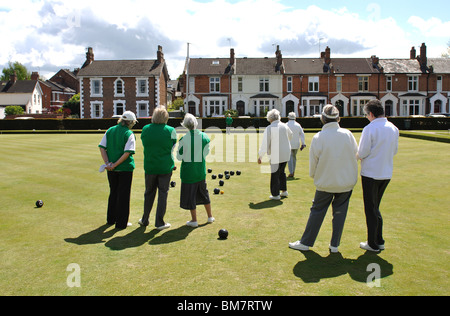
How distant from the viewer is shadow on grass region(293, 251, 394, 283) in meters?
4.95

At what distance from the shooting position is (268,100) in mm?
57500

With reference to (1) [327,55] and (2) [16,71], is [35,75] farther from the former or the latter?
(1) [327,55]

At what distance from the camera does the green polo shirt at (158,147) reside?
22.7 feet

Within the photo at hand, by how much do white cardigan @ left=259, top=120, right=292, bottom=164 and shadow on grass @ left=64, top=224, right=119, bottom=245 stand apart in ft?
12.7

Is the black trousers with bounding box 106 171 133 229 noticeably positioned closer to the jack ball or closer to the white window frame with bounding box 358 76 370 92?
the jack ball

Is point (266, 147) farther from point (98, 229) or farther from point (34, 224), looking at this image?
point (34, 224)

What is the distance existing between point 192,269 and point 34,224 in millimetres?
3672

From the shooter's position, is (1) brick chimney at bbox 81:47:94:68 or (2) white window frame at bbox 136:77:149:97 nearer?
(2) white window frame at bbox 136:77:149:97

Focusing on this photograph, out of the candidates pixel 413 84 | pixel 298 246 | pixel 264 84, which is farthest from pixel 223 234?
pixel 413 84

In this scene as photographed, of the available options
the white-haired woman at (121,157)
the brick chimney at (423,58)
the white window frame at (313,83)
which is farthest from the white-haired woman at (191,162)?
the brick chimney at (423,58)

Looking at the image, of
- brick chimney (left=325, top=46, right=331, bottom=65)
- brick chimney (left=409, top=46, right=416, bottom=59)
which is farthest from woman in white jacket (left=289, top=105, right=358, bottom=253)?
brick chimney (left=409, top=46, right=416, bottom=59)

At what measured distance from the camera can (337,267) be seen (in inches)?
207

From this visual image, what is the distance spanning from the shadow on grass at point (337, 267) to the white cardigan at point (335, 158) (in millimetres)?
929
